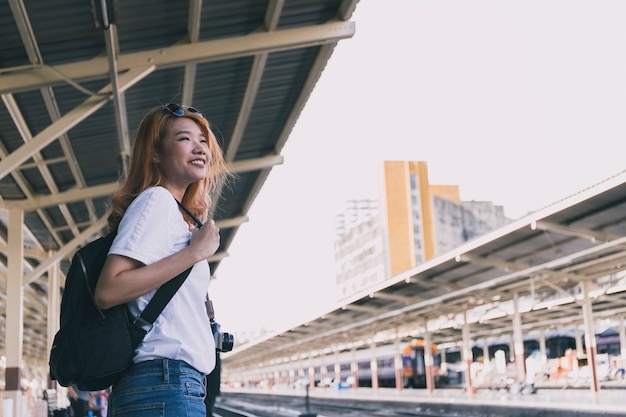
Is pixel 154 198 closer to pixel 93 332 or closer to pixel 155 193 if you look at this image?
pixel 155 193

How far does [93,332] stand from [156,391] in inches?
7.4

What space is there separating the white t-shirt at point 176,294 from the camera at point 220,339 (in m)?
0.15

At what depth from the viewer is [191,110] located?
223 centimetres

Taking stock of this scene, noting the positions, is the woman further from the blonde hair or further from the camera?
the camera

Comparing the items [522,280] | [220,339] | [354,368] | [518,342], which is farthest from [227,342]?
[354,368]

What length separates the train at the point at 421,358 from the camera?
1884 inches

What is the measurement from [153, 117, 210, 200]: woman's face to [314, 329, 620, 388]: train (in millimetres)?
43536

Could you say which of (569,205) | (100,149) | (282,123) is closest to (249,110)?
(282,123)

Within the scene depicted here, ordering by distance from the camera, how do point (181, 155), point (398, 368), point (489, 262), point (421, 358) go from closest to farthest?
1. point (181, 155)
2. point (489, 262)
3. point (398, 368)
4. point (421, 358)

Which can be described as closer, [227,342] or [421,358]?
[227,342]

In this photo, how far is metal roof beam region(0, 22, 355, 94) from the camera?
363 inches

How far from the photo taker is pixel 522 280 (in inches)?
1056


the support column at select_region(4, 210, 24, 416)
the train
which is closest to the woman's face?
the support column at select_region(4, 210, 24, 416)

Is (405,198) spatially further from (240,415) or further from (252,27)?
(252,27)
